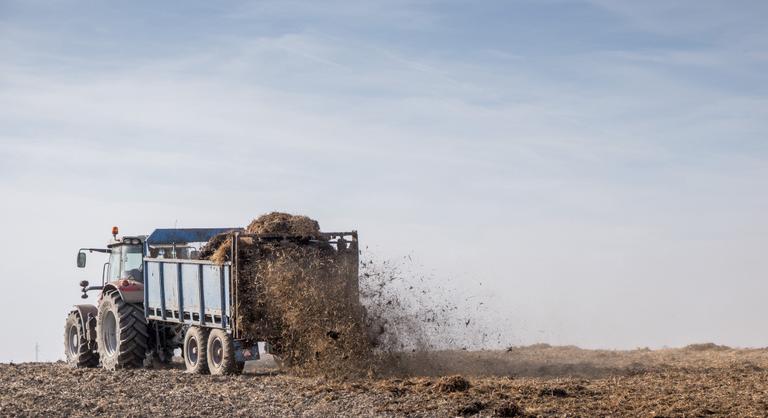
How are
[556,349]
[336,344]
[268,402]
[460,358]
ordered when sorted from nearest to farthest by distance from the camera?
[268,402] → [336,344] → [460,358] → [556,349]

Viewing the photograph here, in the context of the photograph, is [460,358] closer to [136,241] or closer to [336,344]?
[336,344]

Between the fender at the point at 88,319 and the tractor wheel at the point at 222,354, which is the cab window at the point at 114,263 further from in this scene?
the tractor wheel at the point at 222,354

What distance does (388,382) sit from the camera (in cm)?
1553

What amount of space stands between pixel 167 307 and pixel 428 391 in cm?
715

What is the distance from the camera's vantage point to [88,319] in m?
22.2

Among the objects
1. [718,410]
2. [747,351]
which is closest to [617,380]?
[718,410]

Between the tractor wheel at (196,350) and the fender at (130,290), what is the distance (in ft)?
5.98

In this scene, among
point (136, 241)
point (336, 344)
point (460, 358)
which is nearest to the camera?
point (336, 344)

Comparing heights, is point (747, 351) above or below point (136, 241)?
below

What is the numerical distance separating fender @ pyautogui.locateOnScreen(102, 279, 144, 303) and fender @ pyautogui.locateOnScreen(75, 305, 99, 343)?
1.34 m

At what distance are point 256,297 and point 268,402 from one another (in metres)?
3.32

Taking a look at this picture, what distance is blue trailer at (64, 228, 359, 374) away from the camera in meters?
17.6

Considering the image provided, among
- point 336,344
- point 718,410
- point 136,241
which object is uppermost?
point 136,241

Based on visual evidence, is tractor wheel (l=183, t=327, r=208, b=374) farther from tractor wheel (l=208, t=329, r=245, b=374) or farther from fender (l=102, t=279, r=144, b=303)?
fender (l=102, t=279, r=144, b=303)
